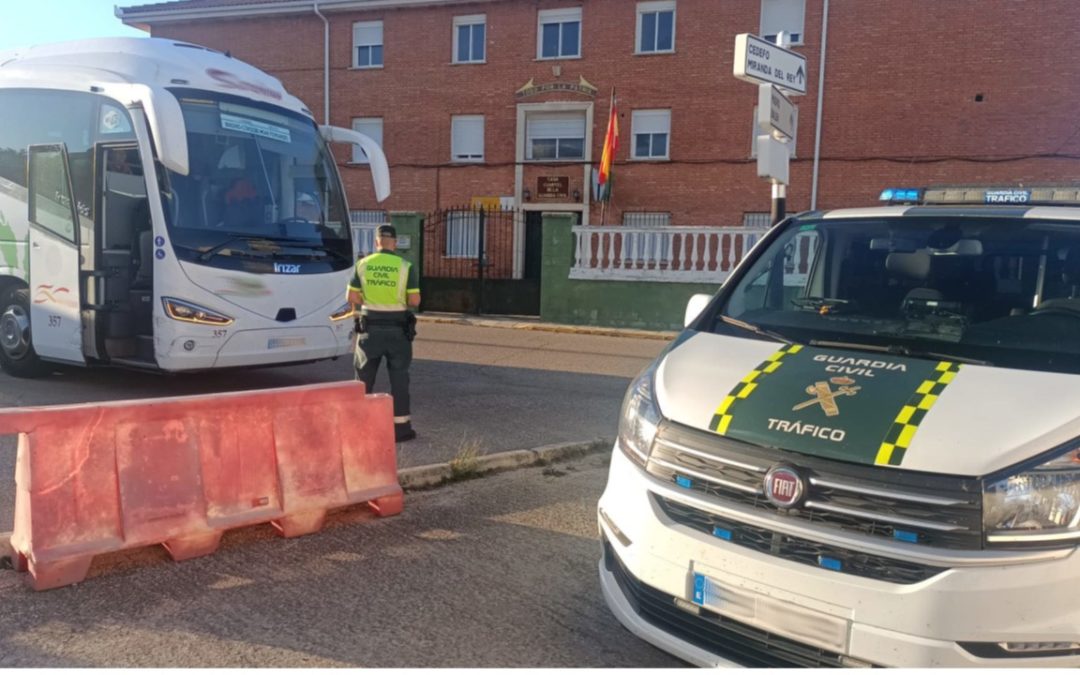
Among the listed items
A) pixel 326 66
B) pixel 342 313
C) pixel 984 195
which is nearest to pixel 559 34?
pixel 326 66

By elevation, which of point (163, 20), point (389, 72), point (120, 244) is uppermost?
point (163, 20)

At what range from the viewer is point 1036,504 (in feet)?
7.59

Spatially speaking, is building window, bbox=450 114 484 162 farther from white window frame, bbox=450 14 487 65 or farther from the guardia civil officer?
the guardia civil officer

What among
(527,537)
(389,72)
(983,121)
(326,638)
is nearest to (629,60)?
(389,72)

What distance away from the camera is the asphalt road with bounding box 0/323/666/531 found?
6.64 metres

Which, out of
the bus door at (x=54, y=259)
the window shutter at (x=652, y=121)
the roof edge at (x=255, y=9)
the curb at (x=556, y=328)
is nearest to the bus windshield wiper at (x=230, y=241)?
the bus door at (x=54, y=259)

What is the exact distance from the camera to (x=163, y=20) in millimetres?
24484

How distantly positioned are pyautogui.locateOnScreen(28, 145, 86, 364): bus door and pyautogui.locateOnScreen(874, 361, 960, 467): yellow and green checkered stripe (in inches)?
293

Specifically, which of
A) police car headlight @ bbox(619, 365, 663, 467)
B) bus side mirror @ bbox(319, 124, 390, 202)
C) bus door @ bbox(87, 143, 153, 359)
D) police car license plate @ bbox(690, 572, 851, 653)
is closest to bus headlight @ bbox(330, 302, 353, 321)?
bus side mirror @ bbox(319, 124, 390, 202)

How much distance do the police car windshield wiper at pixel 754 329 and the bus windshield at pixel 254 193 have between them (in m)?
5.19

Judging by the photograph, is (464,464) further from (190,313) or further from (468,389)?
(468,389)

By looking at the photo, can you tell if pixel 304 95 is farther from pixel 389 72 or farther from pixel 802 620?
pixel 802 620

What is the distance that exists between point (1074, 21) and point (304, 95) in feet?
65.3

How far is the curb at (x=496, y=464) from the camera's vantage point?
5.38 m
